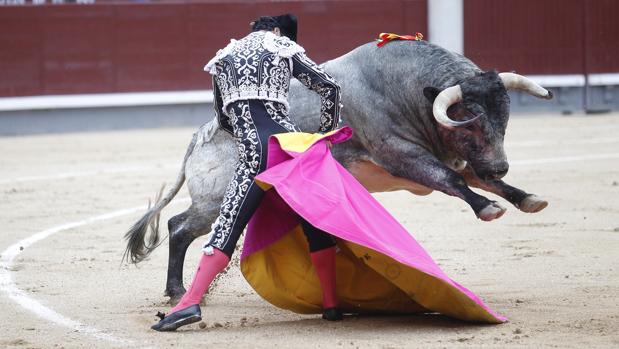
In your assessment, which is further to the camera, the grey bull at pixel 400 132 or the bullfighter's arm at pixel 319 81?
the grey bull at pixel 400 132

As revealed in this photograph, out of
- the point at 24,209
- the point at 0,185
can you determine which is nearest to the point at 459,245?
the point at 24,209

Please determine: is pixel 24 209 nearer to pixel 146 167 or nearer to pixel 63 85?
pixel 146 167

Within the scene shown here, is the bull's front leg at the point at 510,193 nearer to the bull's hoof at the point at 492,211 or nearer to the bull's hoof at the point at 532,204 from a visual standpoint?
the bull's hoof at the point at 532,204

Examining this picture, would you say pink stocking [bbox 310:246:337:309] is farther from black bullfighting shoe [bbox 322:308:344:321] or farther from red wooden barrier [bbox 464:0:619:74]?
red wooden barrier [bbox 464:0:619:74]

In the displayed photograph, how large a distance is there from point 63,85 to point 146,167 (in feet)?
11.0

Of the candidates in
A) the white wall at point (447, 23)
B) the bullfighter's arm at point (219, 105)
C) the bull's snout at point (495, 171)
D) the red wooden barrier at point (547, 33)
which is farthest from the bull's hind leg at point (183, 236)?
the red wooden barrier at point (547, 33)

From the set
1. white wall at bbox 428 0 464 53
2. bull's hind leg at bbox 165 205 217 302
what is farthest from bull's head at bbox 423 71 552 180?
white wall at bbox 428 0 464 53

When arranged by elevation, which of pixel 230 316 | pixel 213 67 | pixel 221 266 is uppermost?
pixel 213 67

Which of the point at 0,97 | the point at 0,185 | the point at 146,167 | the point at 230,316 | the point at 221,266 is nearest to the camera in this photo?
the point at 221,266

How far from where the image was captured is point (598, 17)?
43.0 feet

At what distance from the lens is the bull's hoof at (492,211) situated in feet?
11.8

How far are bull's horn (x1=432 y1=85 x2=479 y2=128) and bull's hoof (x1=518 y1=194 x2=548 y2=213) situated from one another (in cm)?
32

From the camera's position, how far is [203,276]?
3367mm

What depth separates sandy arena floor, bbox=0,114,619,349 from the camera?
3.34 meters
